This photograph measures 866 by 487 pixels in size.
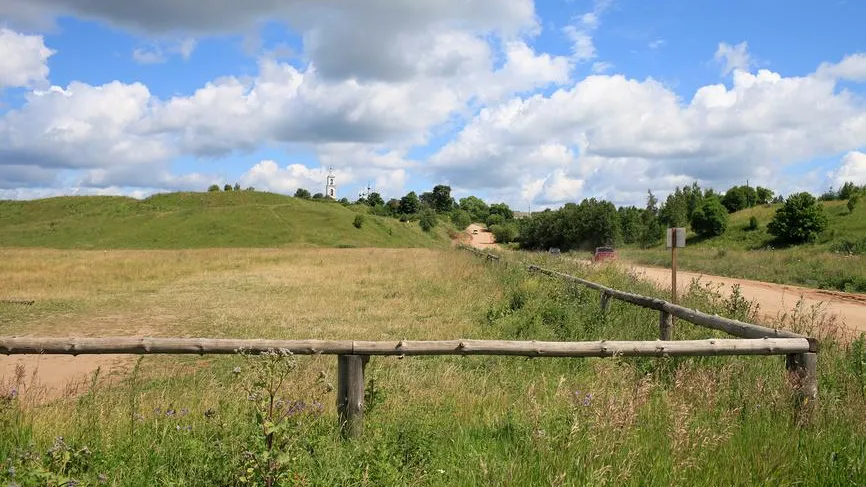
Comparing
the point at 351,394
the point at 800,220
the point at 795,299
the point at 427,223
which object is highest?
the point at 427,223

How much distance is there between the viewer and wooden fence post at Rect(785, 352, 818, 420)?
4.83 metres

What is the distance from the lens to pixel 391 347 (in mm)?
4590

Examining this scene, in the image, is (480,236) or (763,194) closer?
(763,194)

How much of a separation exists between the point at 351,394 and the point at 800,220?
162 ft

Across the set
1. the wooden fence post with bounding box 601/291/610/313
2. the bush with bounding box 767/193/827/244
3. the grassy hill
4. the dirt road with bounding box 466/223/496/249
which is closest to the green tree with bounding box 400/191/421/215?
the dirt road with bounding box 466/223/496/249

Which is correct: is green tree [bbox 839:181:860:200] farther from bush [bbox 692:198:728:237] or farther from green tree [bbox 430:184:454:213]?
green tree [bbox 430:184:454:213]

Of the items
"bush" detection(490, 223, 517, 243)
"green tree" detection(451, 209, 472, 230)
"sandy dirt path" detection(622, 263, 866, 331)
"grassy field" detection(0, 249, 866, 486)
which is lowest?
"sandy dirt path" detection(622, 263, 866, 331)

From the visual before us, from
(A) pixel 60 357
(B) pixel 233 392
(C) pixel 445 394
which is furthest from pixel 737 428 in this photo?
(A) pixel 60 357

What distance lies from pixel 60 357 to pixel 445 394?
895cm

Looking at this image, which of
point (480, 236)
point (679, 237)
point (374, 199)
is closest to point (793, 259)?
point (679, 237)

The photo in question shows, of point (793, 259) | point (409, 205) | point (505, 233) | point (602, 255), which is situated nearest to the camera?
point (602, 255)

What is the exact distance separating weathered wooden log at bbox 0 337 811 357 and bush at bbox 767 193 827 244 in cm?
4588

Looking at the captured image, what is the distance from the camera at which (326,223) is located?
8531 centimetres

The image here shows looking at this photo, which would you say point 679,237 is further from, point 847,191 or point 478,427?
point 847,191
